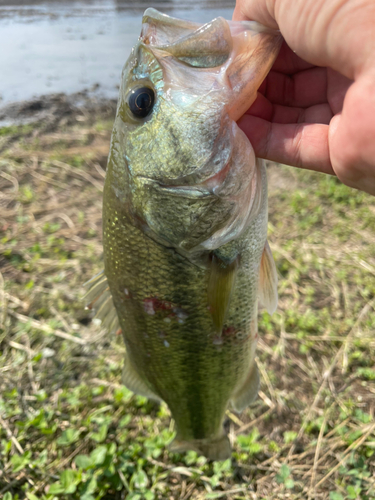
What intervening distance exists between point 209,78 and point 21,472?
7.46 feet

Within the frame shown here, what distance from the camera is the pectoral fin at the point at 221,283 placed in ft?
4.09

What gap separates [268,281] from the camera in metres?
1.45

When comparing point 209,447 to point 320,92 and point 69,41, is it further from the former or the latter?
point 69,41

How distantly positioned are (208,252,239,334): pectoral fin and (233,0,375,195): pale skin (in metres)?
0.42

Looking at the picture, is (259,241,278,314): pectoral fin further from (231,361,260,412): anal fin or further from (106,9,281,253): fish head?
(231,361,260,412): anal fin

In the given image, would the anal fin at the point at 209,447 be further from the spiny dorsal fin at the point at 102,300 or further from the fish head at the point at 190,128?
the fish head at the point at 190,128

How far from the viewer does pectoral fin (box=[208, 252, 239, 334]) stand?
1.25m

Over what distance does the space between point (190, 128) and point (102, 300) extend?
0.86m

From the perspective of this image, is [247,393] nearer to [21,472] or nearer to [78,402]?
[78,402]

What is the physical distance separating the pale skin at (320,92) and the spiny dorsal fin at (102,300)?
841 millimetres

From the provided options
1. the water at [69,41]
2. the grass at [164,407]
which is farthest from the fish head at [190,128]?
the water at [69,41]

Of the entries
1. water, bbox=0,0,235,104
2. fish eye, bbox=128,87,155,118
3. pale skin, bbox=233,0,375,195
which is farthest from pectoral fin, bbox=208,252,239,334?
water, bbox=0,0,235,104

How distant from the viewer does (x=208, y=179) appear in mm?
1072

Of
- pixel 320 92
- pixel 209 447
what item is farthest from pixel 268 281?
pixel 209 447
